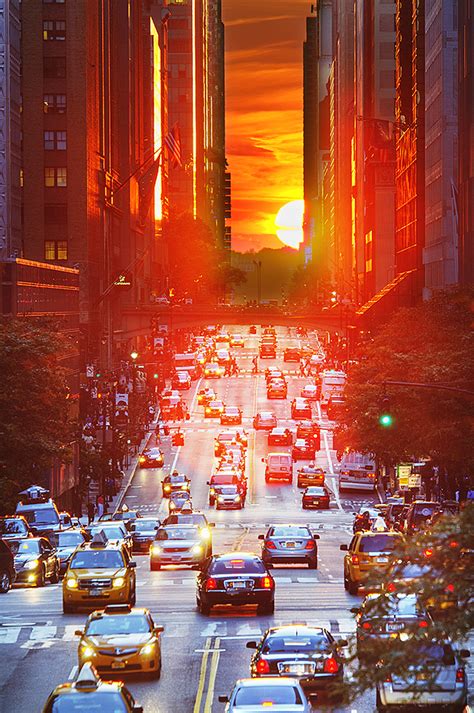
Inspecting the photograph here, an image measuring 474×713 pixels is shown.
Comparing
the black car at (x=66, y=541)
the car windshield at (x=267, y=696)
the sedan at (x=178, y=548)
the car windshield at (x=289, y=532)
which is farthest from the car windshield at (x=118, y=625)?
the black car at (x=66, y=541)

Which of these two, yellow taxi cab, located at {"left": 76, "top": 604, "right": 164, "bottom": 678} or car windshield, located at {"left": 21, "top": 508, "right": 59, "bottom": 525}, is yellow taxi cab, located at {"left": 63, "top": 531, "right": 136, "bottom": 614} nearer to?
yellow taxi cab, located at {"left": 76, "top": 604, "right": 164, "bottom": 678}

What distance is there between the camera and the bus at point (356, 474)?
10231 centimetres

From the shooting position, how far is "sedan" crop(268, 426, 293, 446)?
12788cm

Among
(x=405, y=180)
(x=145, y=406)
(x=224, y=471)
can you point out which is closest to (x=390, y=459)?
(x=224, y=471)

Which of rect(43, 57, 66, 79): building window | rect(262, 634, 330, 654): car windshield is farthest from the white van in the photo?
rect(262, 634, 330, 654): car windshield

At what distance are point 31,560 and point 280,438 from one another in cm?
8044

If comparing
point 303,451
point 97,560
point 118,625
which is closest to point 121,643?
point 118,625

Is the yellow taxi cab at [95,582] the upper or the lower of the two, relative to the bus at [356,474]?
upper

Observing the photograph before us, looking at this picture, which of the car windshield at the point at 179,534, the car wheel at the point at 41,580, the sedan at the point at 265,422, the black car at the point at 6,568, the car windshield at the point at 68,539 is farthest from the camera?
the sedan at the point at 265,422

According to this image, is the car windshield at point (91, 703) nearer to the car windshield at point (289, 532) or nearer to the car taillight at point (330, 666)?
the car taillight at point (330, 666)

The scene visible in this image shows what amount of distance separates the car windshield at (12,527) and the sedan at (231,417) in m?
90.0

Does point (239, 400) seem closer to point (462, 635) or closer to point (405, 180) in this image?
point (405, 180)

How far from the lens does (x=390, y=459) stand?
95.0m

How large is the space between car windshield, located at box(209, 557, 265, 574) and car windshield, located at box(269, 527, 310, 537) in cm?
1373
